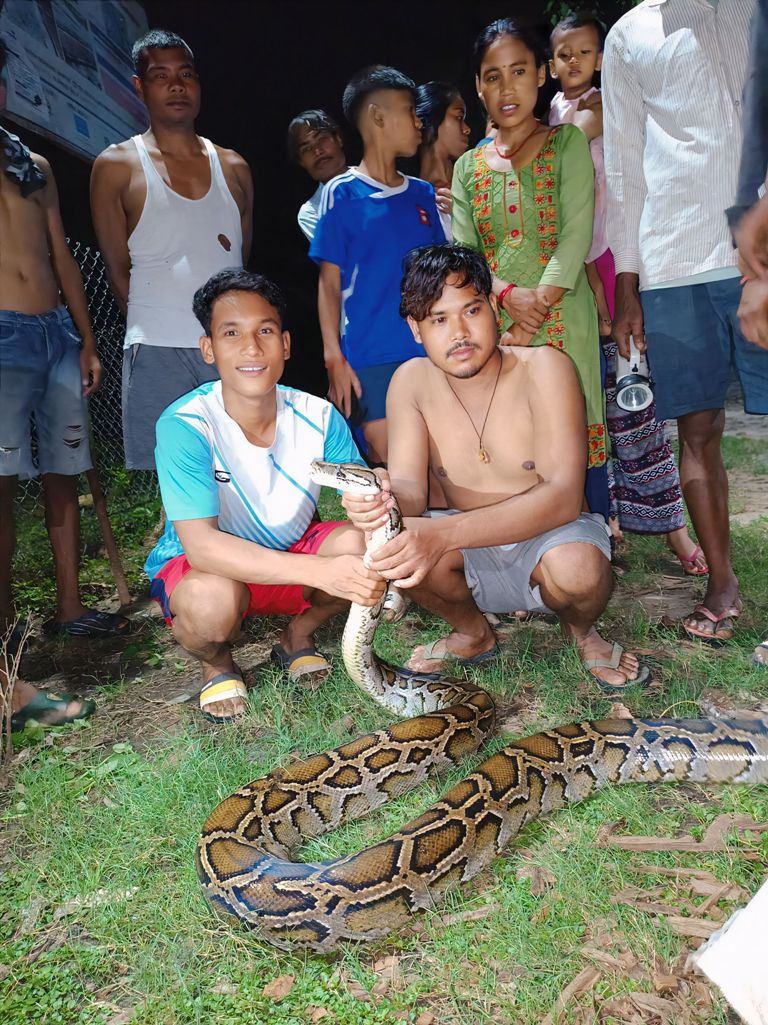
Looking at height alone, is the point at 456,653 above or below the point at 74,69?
below

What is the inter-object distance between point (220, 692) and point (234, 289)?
5.52 feet


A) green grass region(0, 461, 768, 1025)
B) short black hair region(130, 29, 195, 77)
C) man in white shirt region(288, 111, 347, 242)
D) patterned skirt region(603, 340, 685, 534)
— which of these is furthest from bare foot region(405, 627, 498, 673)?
short black hair region(130, 29, 195, 77)

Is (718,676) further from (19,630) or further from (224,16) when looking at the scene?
(224,16)

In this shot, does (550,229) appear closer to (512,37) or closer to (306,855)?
(512,37)

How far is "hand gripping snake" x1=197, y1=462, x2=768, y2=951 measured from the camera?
2.07 m

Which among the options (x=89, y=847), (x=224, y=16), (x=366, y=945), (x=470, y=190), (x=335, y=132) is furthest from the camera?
(x=224, y=16)

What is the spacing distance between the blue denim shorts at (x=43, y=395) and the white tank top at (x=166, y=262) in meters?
0.34

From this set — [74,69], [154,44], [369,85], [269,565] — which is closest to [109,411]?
[74,69]

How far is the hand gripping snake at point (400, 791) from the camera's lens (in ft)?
6.78

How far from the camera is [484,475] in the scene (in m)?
3.15

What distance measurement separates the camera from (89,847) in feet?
8.07

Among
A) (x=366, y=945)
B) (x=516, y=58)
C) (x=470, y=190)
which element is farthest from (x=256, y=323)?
(x=366, y=945)

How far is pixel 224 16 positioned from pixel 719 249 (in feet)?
15.6

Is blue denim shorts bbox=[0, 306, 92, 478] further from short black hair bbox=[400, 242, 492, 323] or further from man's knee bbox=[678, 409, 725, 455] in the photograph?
man's knee bbox=[678, 409, 725, 455]
